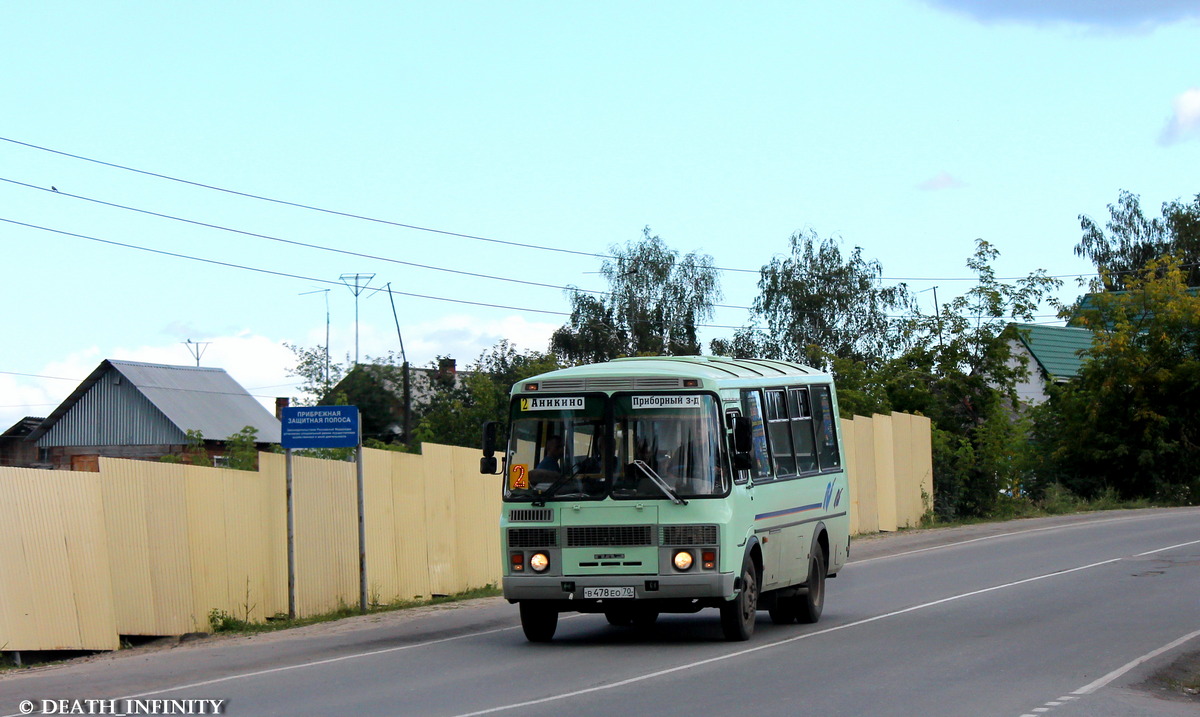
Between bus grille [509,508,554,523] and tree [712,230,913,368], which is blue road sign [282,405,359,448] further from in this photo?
tree [712,230,913,368]

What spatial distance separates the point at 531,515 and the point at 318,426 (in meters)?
4.97

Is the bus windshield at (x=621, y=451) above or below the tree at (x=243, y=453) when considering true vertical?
below

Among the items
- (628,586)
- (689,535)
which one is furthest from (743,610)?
(628,586)

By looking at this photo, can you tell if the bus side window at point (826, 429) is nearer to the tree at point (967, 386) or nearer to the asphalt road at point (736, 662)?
the asphalt road at point (736, 662)

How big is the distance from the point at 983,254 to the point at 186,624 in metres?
31.5

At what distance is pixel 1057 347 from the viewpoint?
67625 mm

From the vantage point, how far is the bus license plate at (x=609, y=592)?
1302cm

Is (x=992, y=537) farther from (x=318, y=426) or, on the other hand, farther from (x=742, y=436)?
(x=742, y=436)

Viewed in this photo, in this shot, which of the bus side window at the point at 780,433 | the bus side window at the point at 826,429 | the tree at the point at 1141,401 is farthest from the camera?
the tree at the point at 1141,401

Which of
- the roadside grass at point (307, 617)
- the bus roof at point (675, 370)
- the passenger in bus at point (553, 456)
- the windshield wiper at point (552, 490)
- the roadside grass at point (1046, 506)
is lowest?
the roadside grass at point (307, 617)

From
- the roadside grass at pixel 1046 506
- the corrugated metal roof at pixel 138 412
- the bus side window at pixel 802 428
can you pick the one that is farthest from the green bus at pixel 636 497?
the corrugated metal roof at pixel 138 412

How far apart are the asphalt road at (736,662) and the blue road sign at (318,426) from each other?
2330mm

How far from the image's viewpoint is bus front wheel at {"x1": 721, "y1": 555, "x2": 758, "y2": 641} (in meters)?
13.4

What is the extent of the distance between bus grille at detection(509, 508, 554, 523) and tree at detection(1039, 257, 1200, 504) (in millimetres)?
36651
